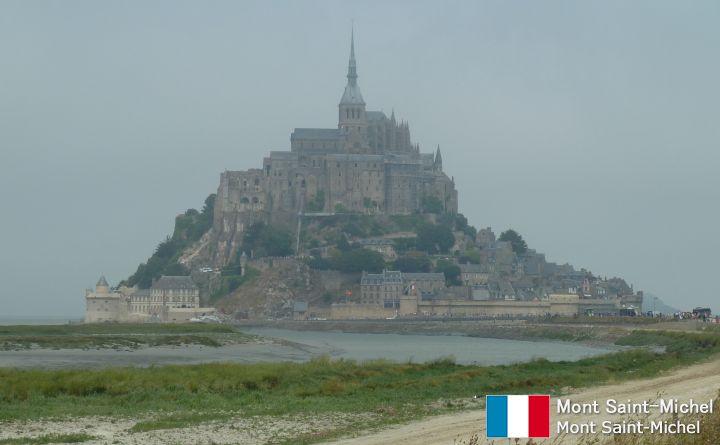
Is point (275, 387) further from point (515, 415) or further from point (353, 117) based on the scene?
point (353, 117)

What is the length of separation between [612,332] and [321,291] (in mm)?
59523

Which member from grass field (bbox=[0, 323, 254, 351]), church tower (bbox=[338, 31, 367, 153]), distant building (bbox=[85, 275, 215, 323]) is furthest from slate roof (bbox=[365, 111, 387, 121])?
grass field (bbox=[0, 323, 254, 351])

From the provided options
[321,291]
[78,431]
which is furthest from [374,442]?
[321,291]

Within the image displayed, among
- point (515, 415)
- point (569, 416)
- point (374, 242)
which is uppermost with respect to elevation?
point (374, 242)

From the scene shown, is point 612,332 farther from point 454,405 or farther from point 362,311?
point 454,405

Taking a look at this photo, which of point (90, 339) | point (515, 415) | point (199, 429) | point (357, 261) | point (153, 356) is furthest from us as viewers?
point (357, 261)

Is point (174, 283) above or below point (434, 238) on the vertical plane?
below

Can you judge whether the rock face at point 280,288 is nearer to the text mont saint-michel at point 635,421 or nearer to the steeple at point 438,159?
the steeple at point 438,159

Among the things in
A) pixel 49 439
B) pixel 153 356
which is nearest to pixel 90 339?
pixel 153 356

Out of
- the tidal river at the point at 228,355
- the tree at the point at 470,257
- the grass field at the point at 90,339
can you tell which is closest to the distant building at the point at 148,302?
the tree at the point at 470,257

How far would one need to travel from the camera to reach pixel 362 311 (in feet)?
459

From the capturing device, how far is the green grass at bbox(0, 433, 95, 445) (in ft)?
80.4

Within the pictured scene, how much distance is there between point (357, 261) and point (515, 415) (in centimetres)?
12833

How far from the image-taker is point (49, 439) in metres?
24.9
